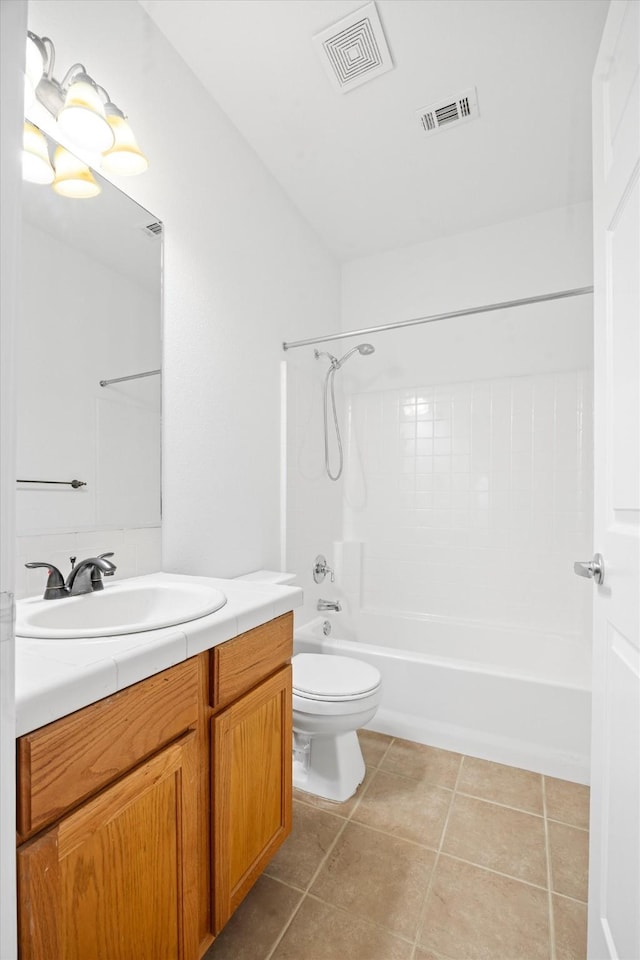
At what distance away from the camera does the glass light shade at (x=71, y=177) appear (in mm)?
1197

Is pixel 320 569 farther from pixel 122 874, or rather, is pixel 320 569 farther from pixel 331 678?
pixel 122 874

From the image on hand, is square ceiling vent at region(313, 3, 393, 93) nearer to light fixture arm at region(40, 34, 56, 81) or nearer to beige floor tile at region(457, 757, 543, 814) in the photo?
light fixture arm at region(40, 34, 56, 81)

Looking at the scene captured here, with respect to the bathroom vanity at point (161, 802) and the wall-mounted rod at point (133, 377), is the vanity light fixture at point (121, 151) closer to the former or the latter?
the wall-mounted rod at point (133, 377)

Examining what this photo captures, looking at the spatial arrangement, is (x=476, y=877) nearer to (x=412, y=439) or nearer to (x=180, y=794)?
(x=180, y=794)

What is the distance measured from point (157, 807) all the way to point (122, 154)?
1.56m

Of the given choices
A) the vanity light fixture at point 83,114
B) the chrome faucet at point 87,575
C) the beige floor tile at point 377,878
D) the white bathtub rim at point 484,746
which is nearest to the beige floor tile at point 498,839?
the beige floor tile at point 377,878

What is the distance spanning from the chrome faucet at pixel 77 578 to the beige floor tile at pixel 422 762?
1.38 meters

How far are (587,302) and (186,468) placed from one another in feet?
7.19

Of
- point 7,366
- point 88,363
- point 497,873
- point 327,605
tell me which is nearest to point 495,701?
point 497,873

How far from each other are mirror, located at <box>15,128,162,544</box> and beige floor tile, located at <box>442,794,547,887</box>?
1393 mm

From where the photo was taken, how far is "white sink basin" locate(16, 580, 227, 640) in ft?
2.78

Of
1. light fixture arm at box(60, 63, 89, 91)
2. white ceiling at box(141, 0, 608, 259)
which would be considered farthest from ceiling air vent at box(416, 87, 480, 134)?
light fixture arm at box(60, 63, 89, 91)

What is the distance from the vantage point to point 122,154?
1277 mm

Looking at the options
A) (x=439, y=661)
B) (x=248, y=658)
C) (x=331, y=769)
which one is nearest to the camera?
(x=248, y=658)
